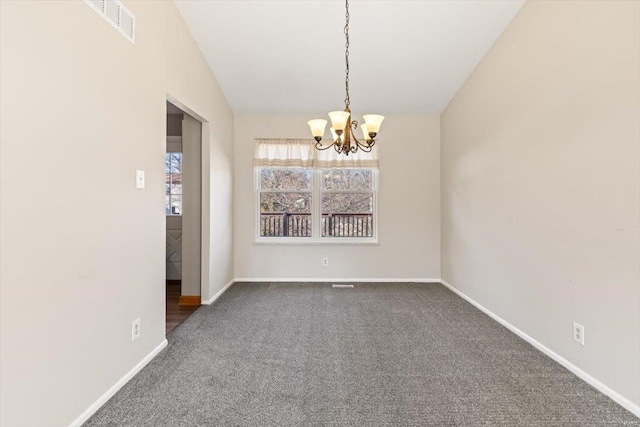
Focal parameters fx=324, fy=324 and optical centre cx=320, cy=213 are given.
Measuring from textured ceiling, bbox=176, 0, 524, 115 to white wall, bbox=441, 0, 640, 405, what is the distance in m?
0.37

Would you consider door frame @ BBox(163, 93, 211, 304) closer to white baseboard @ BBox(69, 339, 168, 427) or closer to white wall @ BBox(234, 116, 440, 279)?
white wall @ BBox(234, 116, 440, 279)

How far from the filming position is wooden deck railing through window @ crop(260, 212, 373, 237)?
16.2 ft

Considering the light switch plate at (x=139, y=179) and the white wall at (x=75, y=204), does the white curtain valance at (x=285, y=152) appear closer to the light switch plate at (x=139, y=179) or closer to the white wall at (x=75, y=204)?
the white wall at (x=75, y=204)

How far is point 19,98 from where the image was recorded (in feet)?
4.64

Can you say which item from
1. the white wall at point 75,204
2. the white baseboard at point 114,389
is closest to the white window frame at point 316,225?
the white wall at point 75,204

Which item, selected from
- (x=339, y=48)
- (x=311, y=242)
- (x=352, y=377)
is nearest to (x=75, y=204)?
(x=352, y=377)

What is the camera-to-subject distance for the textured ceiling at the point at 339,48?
3.04m

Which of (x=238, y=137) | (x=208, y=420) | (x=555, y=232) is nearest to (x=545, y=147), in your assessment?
(x=555, y=232)

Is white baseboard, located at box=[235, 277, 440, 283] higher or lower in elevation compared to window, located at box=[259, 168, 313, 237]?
lower

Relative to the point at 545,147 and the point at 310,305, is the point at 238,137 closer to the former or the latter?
the point at 310,305

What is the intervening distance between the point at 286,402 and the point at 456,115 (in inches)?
155

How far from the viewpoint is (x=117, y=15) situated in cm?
207

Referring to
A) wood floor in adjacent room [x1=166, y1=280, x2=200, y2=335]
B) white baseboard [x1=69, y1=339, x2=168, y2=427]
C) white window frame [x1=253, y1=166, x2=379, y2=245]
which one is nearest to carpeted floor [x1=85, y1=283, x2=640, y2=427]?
white baseboard [x1=69, y1=339, x2=168, y2=427]

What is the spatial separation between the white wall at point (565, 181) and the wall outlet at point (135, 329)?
3.10 meters
